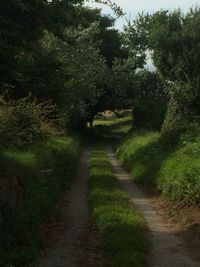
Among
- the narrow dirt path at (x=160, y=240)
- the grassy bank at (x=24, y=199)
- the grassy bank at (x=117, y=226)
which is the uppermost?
the grassy bank at (x=24, y=199)

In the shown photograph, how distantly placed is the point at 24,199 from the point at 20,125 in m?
7.15

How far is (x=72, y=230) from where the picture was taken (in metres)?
14.8

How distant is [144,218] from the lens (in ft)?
54.1

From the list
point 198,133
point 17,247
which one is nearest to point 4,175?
point 17,247

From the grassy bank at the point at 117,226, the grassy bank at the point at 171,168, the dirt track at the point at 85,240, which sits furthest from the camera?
the grassy bank at the point at 171,168

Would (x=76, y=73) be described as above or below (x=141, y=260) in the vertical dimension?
above

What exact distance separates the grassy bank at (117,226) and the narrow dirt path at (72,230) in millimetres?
390

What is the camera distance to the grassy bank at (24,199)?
11691 mm

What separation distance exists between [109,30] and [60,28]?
40.1m

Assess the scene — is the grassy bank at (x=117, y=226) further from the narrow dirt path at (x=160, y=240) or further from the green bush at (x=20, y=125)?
the green bush at (x=20, y=125)

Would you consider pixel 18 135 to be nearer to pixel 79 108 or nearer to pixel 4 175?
pixel 4 175

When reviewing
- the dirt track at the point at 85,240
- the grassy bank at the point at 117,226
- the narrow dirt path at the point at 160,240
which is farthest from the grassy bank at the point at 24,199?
the narrow dirt path at the point at 160,240

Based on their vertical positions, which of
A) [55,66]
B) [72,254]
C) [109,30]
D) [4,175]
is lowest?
[72,254]

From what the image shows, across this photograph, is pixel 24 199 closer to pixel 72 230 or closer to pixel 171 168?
pixel 72 230
